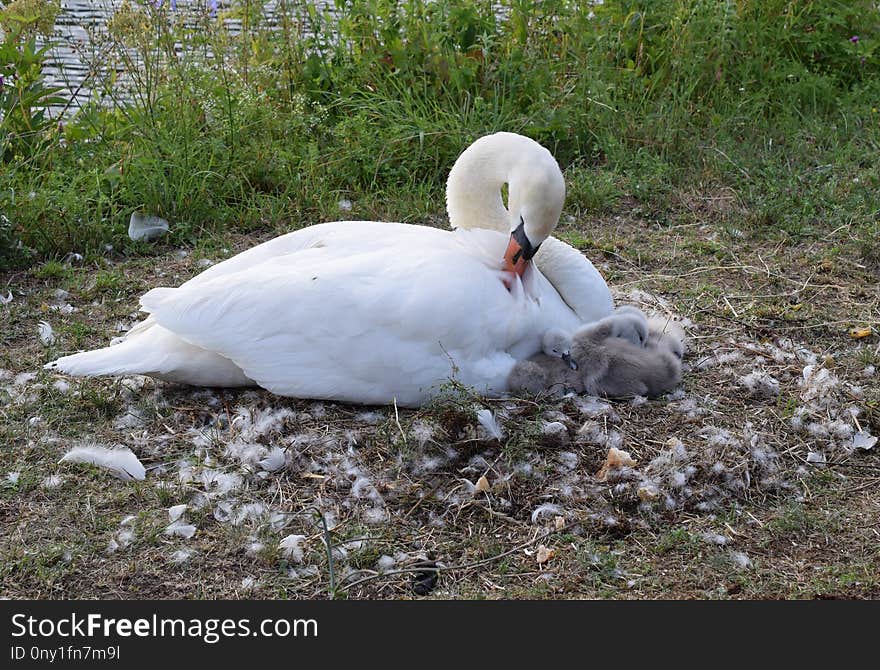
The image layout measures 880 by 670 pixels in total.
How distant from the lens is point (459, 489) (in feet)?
13.0

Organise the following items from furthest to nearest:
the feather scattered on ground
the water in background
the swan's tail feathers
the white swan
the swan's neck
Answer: the water in background
the swan's neck
the swan's tail feathers
the white swan
the feather scattered on ground

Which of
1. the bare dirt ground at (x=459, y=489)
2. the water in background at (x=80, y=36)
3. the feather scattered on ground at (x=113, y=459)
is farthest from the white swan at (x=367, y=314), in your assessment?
the water in background at (x=80, y=36)

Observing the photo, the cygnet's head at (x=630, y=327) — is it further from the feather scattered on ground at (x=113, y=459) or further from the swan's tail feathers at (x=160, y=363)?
the feather scattered on ground at (x=113, y=459)

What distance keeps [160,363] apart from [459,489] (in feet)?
4.35

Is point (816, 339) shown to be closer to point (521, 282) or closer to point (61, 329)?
point (521, 282)

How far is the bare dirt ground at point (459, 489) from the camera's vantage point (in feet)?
11.6

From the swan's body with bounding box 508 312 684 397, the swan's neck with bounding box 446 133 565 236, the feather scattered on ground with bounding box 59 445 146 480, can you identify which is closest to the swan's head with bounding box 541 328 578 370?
the swan's body with bounding box 508 312 684 397

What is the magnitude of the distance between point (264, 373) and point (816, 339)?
8.50 feet

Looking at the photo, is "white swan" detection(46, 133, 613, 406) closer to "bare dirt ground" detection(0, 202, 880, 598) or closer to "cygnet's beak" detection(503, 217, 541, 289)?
"cygnet's beak" detection(503, 217, 541, 289)

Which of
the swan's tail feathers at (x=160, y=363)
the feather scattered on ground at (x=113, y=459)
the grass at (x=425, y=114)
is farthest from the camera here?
the grass at (x=425, y=114)

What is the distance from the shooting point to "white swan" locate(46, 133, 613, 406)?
13.8 ft

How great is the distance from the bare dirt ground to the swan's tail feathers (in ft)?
0.34

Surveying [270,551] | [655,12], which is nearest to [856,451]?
[270,551]

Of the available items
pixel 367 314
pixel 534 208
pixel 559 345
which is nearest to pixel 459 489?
pixel 367 314
